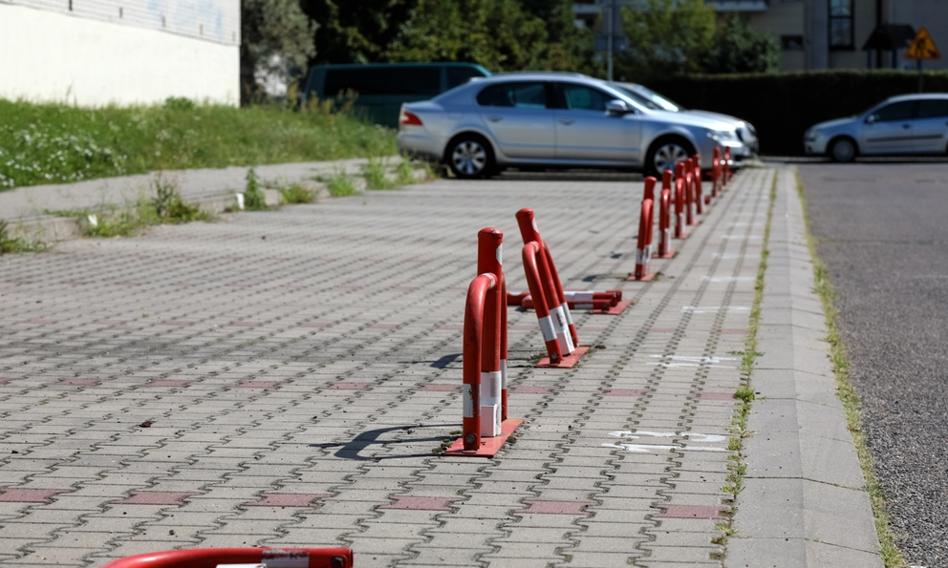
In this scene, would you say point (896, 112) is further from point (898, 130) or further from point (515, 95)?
point (515, 95)

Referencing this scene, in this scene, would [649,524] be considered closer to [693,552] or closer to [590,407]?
[693,552]

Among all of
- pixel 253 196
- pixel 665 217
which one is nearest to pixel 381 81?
pixel 253 196

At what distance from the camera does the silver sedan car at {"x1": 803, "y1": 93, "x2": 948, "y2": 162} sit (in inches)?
1428

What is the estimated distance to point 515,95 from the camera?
26.2 meters

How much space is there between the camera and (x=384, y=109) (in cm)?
3428

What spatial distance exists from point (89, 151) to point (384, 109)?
13733 mm

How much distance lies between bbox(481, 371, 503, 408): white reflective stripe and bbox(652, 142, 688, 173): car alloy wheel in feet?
64.5

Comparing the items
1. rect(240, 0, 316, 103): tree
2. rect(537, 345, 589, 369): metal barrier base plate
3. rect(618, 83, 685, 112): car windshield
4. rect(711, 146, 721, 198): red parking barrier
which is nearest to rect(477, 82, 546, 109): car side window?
rect(618, 83, 685, 112): car windshield

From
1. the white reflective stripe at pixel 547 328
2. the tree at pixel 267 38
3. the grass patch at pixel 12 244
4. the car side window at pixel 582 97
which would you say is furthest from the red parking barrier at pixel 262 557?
the tree at pixel 267 38

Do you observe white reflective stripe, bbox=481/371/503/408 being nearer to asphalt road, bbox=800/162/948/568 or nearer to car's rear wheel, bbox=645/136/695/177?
asphalt road, bbox=800/162/948/568

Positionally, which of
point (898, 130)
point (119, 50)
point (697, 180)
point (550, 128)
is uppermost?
point (119, 50)

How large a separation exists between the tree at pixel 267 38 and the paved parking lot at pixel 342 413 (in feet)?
142

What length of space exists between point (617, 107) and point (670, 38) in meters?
31.9

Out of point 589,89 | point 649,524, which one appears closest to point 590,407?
point 649,524
